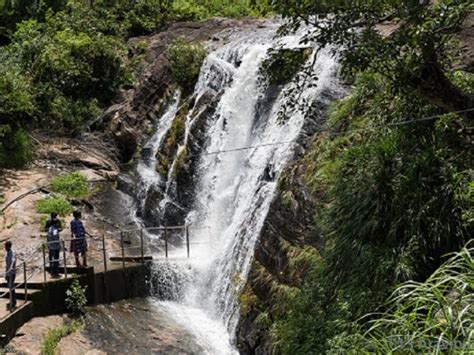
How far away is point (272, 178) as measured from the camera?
13.6 metres

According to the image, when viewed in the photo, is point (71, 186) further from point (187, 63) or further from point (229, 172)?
point (187, 63)

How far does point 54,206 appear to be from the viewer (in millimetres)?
16297

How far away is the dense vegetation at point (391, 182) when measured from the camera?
7133mm

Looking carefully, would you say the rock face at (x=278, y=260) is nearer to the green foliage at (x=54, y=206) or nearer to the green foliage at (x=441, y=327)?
the green foliage at (x=441, y=327)

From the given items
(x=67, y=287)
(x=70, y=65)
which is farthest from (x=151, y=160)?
(x=67, y=287)

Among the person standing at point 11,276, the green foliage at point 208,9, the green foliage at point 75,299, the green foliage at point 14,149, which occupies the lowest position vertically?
the green foliage at point 75,299

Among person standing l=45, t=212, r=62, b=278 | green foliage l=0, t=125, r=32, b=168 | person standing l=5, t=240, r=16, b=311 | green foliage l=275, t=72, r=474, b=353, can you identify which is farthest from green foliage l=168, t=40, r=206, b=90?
green foliage l=275, t=72, r=474, b=353

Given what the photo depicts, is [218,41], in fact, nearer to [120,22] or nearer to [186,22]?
[186,22]

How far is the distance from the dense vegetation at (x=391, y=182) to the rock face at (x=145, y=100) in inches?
551

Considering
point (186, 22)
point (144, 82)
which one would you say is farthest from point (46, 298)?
point (186, 22)

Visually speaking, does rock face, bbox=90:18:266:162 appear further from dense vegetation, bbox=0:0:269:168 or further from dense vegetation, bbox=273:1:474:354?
dense vegetation, bbox=273:1:474:354

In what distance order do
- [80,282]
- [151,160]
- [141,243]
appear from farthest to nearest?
1. [151,160]
2. [141,243]
3. [80,282]

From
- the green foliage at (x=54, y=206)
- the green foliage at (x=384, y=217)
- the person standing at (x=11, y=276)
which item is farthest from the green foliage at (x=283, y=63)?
the green foliage at (x=54, y=206)

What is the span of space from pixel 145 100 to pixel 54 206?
7384mm
